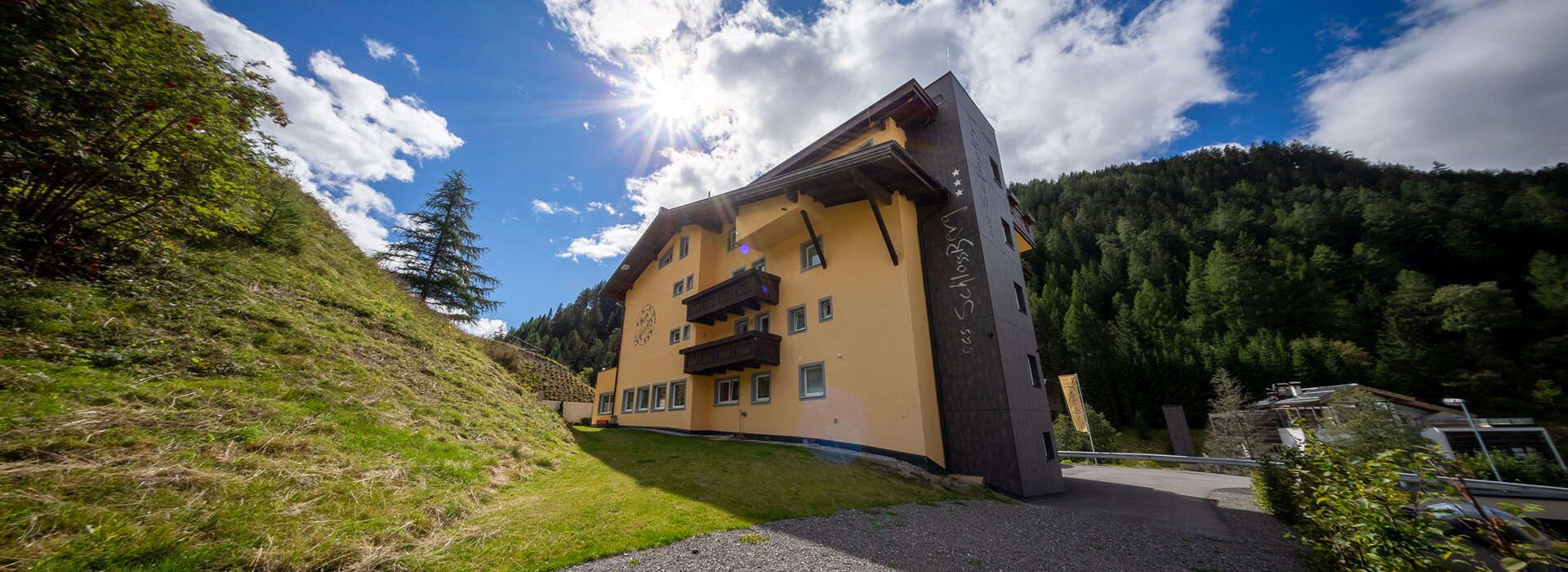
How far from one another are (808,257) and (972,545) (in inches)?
514

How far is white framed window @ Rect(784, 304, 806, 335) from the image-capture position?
61.7ft

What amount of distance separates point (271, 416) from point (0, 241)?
15.5 ft

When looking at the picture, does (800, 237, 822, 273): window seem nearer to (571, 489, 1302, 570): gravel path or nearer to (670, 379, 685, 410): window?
(670, 379, 685, 410): window

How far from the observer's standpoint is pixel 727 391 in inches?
840

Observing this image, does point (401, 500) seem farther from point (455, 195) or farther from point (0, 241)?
point (455, 195)

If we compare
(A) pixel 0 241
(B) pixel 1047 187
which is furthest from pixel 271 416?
(B) pixel 1047 187

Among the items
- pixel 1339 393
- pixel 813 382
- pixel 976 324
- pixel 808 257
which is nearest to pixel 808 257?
A: pixel 808 257

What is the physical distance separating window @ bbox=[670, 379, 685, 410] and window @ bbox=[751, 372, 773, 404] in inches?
179

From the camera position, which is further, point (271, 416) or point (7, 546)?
point (271, 416)

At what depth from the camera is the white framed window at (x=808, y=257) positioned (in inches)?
749

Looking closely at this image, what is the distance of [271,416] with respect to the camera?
6.71 metres

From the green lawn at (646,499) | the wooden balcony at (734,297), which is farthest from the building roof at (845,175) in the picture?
the green lawn at (646,499)

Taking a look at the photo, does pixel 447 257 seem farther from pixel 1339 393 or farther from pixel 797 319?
pixel 1339 393

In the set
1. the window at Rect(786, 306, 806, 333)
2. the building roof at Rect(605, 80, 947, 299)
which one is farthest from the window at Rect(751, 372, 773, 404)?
the building roof at Rect(605, 80, 947, 299)
